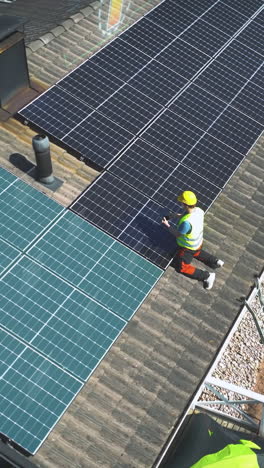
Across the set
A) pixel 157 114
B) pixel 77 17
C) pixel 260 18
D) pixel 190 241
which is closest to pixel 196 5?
pixel 260 18

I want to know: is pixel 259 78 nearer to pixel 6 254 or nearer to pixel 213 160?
pixel 213 160

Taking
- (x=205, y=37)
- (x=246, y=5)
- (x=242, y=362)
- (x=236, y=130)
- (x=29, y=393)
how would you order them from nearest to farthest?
1. (x=29, y=393)
2. (x=236, y=130)
3. (x=205, y=37)
4. (x=242, y=362)
5. (x=246, y=5)

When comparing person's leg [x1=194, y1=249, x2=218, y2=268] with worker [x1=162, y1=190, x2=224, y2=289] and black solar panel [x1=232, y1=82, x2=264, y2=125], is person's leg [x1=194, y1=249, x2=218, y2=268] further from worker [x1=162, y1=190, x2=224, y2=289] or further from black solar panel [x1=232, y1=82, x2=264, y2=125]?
black solar panel [x1=232, y1=82, x2=264, y2=125]

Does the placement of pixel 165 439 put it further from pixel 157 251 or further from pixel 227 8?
pixel 227 8

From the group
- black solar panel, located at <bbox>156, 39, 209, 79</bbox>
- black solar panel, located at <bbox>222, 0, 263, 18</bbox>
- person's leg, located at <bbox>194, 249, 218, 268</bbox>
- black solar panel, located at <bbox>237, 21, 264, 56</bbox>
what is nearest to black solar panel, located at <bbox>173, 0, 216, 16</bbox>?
black solar panel, located at <bbox>222, 0, 263, 18</bbox>

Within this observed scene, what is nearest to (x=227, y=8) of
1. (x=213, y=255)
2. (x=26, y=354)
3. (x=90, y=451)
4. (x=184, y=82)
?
(x=184, y=82)
